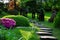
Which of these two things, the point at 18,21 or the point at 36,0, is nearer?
the point at 18,21

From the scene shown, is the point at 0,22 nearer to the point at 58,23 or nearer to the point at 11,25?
the point at 11,25

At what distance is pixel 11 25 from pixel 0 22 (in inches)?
18.1

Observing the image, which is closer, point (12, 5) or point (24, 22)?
point (24, 22)

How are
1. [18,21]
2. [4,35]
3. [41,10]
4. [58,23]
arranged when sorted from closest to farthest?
[4,35]
[18,21]
[58,23]
[41,10]

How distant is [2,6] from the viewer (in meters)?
27.3

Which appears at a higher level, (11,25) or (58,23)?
(11,25)

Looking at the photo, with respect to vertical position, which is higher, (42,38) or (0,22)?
(0,22)

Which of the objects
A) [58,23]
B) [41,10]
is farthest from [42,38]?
[41,10]

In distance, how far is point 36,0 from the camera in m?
24.8

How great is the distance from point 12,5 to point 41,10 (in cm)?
396

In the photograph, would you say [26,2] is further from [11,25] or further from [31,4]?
[11,25]

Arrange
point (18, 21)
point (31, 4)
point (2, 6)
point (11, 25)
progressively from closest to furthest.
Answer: point (11, 25)
point (18, 21)
point (31, 4)
point (2, 6)

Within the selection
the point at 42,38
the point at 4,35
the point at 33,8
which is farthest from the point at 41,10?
the point at 4,35

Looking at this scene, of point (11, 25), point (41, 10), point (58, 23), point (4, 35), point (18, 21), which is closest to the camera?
point (4, 35)
